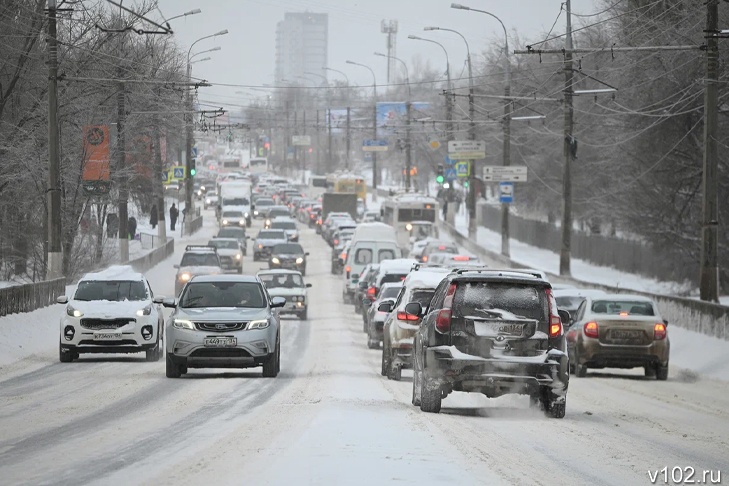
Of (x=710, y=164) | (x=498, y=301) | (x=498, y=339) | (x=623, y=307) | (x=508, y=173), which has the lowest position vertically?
(x=623, y=307)

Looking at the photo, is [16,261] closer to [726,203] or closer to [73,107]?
[73,107]

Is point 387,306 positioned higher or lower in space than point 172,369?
higher

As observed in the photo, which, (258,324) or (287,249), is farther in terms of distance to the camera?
(287,249)

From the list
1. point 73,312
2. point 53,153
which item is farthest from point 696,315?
point 53,153

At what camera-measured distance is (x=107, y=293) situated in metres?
28.4

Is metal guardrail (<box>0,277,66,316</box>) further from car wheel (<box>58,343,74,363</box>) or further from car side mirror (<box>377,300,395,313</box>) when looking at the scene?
car side mirror (<box>377,300,395,313</box>)

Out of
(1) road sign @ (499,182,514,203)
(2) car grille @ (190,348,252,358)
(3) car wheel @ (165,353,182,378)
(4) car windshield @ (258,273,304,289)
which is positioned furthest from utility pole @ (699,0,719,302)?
(1) road sign @ (499,182,514,203)

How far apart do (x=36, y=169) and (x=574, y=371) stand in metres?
28.3

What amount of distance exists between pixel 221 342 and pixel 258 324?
0.71m

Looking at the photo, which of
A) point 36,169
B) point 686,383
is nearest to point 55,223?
point 36,169

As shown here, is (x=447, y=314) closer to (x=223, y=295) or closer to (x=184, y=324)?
(x=184, y=324)

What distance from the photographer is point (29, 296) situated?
111 feet

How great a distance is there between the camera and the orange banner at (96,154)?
150 feet

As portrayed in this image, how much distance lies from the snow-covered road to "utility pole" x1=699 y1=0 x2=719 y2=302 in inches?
301
